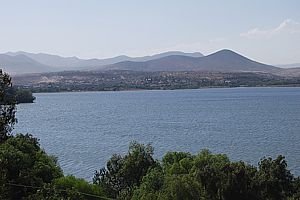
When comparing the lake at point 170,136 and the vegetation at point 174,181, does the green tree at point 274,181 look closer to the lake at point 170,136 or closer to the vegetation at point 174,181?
the vegetation at point 174,181

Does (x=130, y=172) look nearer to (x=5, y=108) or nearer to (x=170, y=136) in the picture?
(x=5, y=108)

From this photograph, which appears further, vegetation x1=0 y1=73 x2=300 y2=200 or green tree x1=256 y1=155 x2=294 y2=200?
green tree x1=256 y1=155 x2=294 y2=200

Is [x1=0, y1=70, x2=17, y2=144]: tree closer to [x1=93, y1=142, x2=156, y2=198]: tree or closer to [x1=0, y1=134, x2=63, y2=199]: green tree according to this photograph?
[x1=0, y1=134, x2=63, y2=199]: green tree

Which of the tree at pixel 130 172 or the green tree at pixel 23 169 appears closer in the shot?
the green tree at pixel 23 169

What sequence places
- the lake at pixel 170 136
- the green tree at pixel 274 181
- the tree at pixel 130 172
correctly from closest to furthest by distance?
the green tree at pixel 274 181, the tree at pixel 130 172, the lake at pixel 170 136

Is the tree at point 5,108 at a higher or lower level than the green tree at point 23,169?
higher

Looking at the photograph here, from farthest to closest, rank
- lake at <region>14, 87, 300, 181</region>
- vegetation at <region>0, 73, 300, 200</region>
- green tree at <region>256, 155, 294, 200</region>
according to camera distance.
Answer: lake at <region>14, 87, 300, 181</region>
green tree at <region>256, 155, 294, 200</region>
vegetation at <region>0, 73, 300, 200</region>

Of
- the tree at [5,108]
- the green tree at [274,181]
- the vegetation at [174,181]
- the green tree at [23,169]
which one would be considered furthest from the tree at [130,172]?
the tree at [5,108]

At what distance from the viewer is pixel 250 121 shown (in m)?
66.4

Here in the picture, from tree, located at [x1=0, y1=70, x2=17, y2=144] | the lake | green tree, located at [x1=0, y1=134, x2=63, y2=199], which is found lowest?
the lake

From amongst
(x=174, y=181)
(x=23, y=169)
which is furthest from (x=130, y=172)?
(x=174, y=181)

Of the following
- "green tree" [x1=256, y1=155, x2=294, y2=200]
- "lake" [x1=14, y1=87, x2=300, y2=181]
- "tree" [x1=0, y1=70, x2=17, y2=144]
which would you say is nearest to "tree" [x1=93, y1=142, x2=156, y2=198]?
"green tree" [x1=256, y1=155, x2=294, y2=200]

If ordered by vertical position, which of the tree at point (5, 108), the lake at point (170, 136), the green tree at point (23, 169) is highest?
the tree at point (5, 108)

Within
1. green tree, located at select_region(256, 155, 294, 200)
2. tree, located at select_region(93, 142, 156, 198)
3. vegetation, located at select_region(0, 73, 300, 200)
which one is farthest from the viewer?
tree, located at select_region(93, 142, 156, 198)
